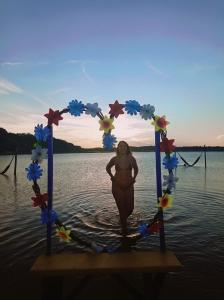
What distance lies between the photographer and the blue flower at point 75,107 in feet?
18.0

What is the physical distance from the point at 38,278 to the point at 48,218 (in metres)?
2.03

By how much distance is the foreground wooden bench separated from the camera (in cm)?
452

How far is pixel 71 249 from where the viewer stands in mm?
8039

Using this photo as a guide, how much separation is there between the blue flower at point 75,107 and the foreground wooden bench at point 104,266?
2686 mm

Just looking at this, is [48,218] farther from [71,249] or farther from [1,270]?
[71,249]

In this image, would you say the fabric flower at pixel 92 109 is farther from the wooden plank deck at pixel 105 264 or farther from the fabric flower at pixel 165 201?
the wooden plank deck at pixel 105 264

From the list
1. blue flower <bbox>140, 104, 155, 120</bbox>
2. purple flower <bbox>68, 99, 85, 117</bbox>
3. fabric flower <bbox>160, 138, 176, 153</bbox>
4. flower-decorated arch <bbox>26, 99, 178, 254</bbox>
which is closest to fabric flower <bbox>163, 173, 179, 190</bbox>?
flower-decorated arch <bbox>26, 99, 178, 254</bbox>

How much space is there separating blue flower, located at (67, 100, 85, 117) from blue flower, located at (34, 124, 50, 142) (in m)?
0.59

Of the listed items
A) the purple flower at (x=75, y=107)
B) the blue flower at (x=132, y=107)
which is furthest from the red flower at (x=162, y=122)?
the purple flower at (x=75, y=107)

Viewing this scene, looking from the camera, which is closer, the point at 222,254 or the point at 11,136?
the point at 222,254

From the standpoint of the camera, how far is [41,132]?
5.36m

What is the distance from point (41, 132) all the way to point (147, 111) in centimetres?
207

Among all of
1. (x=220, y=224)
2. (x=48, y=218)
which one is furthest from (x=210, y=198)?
(x=48, y=218)

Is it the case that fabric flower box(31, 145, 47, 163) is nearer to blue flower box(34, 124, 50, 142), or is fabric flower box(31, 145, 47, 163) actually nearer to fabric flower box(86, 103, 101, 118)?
blue flower box(34, 124, 50, 142)
